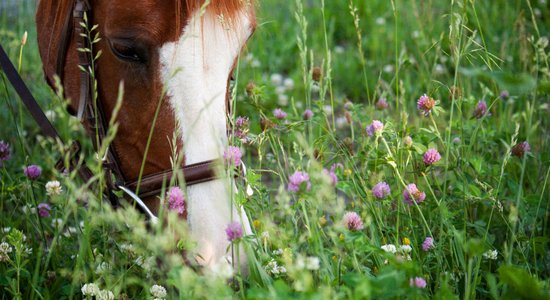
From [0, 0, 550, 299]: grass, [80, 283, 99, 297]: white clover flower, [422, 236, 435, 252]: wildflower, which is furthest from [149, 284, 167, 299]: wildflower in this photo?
[422, 236, 435, 252]: wildflower

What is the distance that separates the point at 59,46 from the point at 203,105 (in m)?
0.65

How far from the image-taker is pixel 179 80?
1.93m

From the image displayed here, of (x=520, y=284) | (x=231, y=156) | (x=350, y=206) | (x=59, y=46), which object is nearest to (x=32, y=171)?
(x=59, y=46)

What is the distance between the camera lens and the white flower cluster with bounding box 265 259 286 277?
1.87 metres

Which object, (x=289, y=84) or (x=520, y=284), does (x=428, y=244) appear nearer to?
(x=520, y=284)

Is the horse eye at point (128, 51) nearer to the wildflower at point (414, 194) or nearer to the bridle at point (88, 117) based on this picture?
the bridle at point (88, 117)

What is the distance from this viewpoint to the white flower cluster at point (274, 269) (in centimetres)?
187

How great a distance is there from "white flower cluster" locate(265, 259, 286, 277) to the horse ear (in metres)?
0.83

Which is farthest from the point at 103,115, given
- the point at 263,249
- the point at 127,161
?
the point at 263,249

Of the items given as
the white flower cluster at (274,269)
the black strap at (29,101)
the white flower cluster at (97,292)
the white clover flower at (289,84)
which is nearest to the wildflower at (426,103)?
the white flower cluster at (274,269)

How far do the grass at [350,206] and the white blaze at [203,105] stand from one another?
0.08 m

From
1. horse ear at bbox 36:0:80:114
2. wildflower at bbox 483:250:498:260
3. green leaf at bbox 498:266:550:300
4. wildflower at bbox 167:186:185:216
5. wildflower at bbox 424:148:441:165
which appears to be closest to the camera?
green leaf at bbox 498:266:550:300

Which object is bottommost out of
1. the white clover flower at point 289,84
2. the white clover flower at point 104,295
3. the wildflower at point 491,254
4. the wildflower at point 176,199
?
the white clover flower at point 289,84

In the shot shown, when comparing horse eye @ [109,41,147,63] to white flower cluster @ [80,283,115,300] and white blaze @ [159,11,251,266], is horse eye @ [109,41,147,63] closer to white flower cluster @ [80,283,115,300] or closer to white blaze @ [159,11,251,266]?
white blaze @ [159,11,251,266]
